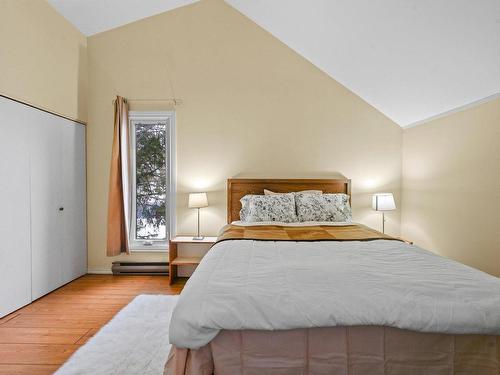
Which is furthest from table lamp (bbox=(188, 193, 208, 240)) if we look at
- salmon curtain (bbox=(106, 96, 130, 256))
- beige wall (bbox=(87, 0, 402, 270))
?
salmon curtain (bbox=(106, 96, 130, 256))

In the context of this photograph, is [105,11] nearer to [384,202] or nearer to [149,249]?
[149,249]

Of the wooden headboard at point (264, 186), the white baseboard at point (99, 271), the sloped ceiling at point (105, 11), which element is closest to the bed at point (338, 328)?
the wooden headboard at point (264, 186)

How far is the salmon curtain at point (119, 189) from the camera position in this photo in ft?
11.8

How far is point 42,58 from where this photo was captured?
3.00m

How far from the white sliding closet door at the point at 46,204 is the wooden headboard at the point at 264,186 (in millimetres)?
1887

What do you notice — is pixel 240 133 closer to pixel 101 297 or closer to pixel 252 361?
pixel 101 297

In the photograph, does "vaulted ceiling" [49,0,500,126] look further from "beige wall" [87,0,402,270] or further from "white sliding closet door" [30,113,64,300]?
"white sliding closet door" [30,113,64,300]

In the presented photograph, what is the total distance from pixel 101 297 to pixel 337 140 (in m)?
3.22

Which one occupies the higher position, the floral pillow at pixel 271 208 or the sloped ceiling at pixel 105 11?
the sloped ceiling at pixel 105 11

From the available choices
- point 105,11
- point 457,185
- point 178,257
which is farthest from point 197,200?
point 457,185

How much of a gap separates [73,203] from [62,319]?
1.42 metres

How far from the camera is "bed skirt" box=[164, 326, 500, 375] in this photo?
127 cm

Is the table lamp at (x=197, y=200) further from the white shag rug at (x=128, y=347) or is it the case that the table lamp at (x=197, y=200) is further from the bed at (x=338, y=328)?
the bed at (x=338, y=328)

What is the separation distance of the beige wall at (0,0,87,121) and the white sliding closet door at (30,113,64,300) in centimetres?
25
